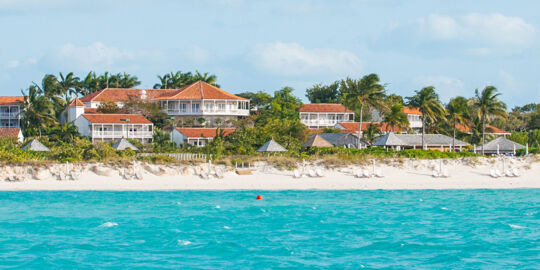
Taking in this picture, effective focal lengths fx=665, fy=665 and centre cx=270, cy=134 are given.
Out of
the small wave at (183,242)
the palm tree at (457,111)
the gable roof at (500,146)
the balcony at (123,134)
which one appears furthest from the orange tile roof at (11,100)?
the small wave at (183,242)

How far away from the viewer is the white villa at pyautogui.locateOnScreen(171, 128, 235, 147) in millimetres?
55906

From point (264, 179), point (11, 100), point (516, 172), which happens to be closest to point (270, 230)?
point (264, 179)

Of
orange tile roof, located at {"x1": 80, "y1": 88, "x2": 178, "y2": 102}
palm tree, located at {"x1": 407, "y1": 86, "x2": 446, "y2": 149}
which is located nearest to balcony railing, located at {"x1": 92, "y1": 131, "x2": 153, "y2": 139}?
orange tile roof, located at {"x1": 80, "y1": 88, "x2": 178, "y2": 102}

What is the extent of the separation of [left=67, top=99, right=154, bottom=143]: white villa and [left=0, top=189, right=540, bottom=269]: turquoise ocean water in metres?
24.0

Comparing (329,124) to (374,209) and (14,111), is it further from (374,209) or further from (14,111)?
(374,209)

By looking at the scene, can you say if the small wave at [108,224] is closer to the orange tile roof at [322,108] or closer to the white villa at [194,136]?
the white villa at [194,136]

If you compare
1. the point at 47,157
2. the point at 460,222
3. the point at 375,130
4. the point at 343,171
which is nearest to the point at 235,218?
the point at 460,222

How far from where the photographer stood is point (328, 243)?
22.7 meters

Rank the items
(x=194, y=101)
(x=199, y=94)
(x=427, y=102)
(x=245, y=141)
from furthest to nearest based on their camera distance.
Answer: (x=194, y=101)
(x=199, y=94)
(x=427, y=102)
(x=245, y=141)

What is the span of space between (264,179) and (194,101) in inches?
1200

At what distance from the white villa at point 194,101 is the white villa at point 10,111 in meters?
7.16

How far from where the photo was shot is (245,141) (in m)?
49.1

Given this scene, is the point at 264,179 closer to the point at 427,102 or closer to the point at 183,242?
the point at 183,242

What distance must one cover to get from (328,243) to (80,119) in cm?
4184
